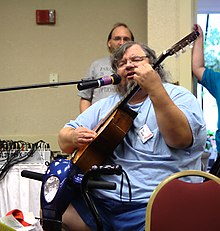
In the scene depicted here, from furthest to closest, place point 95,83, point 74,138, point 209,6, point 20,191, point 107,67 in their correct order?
point 209,6 → point 107,67 → point 20,191 → point 74,138 → point 95,83

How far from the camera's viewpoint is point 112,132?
1.67m

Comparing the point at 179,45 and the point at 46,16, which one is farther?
the point at 46,16

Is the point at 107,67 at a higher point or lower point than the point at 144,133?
higher

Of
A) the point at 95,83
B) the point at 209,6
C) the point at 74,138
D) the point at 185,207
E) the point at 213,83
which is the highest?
the point at 209,6

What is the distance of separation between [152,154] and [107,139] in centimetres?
18

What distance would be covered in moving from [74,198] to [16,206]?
1.20 m

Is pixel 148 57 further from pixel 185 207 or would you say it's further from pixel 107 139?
pixel 185 207

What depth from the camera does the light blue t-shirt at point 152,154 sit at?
1.61 m

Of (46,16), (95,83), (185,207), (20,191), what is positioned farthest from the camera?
(46,16)

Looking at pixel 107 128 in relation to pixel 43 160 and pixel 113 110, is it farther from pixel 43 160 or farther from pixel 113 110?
pixel 43 160

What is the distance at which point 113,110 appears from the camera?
175cm

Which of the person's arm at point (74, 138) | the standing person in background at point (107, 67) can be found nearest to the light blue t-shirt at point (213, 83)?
the standing person in background at point (107, 67)

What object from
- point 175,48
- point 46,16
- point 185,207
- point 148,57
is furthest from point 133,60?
point 46,16

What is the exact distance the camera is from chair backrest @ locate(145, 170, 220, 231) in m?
1.29
